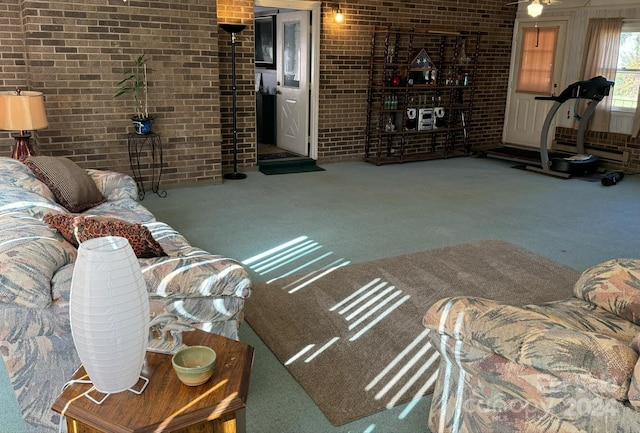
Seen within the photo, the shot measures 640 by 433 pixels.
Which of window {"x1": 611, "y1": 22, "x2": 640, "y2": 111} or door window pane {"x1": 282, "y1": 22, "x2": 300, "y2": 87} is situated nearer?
window {"x1": 611, "y1": 22, "x2": 640, "y2": 111}

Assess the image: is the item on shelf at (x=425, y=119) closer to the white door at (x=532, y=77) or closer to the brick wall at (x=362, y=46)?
the brick wall at (x=362, y=46)

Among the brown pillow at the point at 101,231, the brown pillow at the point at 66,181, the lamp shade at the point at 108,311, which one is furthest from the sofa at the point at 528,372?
the brown pillow at the point at 66,181

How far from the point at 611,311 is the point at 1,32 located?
5951 millimetres

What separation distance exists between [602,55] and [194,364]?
8.27 meters

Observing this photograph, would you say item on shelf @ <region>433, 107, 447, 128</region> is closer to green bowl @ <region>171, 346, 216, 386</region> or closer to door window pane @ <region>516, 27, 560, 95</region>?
Result: door window pane @ <region>516, 27, 560, 95</region>

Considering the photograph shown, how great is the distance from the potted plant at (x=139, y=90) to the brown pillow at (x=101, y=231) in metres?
3.50

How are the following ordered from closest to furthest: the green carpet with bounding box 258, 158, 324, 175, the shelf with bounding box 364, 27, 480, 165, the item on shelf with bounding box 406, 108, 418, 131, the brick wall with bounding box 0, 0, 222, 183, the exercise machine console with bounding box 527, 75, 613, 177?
the brick wall with bounding box 0, 0, 222, 183 < the exercise machine console with bounding box 527, 75, 613, 177 < the green carpet with bounding box 258, 158, 324, 175 < the shelf with bounding box 364, 27, 480, 165 < the item on shelf with bounding box 406, 108, 418, 131

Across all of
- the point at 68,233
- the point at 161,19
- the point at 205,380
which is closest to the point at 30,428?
the point at 68,233

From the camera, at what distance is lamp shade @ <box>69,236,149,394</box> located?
4.80 ft

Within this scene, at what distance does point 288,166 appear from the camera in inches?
305

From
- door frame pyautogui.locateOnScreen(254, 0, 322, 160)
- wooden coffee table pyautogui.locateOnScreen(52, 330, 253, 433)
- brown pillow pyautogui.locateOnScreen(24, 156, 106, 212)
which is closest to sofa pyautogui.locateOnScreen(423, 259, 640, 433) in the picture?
wooden coffee table pyautogui.locateOnScreen(52, 330, 253, 433)

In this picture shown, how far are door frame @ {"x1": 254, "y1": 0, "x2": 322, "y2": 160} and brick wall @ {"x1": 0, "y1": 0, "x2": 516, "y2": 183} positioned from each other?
9 cm

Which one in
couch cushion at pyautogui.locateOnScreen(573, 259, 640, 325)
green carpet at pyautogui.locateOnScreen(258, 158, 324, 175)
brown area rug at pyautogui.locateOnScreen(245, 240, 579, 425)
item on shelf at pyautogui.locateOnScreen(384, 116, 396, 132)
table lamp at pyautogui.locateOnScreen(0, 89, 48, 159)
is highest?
table lamp at pyautogui.locateOnScreen(0, 89, 48, 159)

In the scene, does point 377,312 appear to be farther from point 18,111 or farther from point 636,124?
point 636,124
